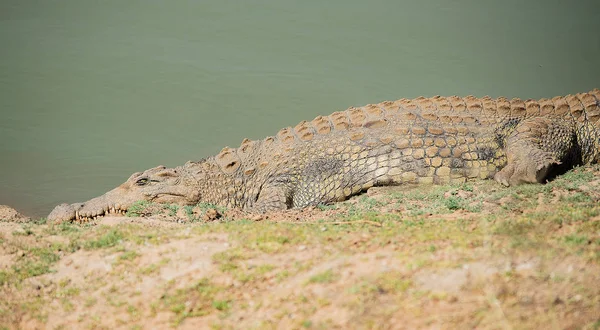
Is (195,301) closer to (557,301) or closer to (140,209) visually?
(557,301)

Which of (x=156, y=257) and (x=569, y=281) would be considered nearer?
(x=569, y=281)

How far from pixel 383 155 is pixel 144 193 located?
3.41 m

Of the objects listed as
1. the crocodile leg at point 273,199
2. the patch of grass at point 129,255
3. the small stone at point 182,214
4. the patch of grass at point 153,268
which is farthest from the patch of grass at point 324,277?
the crocodile leg at point 273,199

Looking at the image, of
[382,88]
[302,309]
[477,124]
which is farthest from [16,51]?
[302,309]

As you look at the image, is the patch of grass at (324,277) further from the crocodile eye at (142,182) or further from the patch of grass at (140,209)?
the crocodile eye at (142,182)

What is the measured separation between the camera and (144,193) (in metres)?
8.94

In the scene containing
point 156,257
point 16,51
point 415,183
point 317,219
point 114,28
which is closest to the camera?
point 156,257

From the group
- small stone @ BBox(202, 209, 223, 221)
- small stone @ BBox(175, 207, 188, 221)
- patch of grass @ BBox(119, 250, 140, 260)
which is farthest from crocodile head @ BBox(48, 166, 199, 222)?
patch of grass @ BBox(119, 250, 140, 260)

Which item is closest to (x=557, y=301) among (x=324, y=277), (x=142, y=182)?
(x=324, y=277)

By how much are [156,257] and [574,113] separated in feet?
21.9

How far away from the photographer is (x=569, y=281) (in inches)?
154

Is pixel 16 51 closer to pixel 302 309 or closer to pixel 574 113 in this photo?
pixel 574 113

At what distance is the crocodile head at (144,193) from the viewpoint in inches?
340

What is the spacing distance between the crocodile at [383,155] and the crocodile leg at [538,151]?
16 mm
